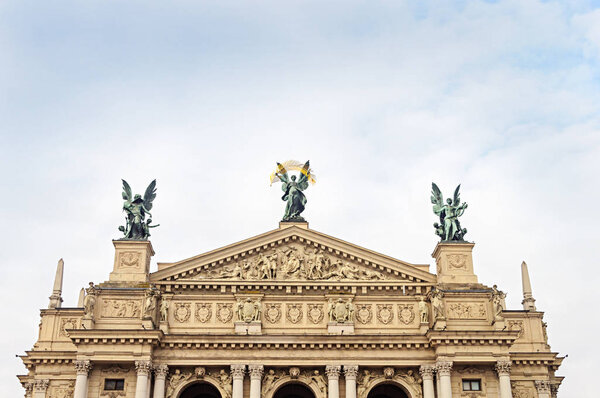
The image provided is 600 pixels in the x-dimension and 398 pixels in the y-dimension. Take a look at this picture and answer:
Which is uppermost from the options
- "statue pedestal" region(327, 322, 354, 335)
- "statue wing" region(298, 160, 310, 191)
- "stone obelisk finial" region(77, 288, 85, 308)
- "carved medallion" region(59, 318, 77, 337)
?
"statue wing" region(298, 160, 310, 191)

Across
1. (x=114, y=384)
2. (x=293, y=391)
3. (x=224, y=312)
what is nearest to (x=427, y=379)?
(x=293, y=391)

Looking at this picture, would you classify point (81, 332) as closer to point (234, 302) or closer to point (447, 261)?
point (234, 302)

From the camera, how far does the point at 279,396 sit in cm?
4706

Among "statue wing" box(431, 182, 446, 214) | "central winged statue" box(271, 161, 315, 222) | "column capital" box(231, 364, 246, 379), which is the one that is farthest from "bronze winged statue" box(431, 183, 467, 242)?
"column capital" box(231, 364, 246, 379)

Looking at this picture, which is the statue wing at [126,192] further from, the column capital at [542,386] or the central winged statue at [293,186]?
the column capital at [542,386]

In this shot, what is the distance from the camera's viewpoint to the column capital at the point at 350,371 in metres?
44.2

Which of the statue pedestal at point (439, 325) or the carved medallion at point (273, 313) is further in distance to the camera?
the carved medallion at point (273, 313)

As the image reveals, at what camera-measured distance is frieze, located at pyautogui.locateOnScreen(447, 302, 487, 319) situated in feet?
152

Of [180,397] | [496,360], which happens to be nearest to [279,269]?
[180,397]

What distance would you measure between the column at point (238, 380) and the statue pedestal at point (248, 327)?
7.04ft

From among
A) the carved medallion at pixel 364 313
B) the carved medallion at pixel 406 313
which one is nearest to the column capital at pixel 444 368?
the carved medallion at pixel 406 313

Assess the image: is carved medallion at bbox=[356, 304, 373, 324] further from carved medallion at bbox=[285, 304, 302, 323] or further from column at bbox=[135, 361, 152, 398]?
column at bbox=[135, 361, 152, 398]

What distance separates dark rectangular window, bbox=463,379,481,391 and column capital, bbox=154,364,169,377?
17.9 m

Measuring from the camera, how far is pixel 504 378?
144 feet
